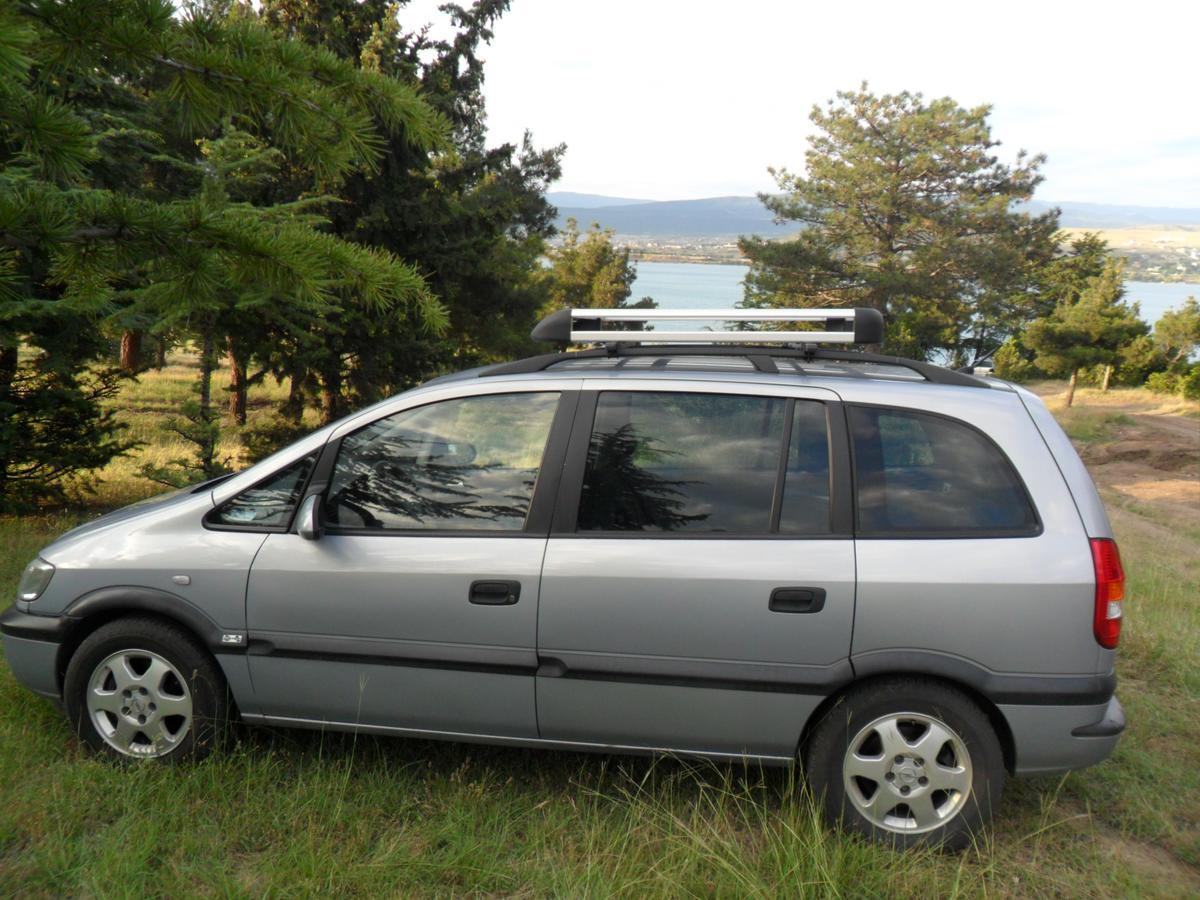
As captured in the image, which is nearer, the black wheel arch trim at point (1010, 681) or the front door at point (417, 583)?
the black wheel arch trim at point (1010, 681)

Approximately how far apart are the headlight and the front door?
94 centimetres

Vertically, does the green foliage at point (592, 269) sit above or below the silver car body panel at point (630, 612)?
above

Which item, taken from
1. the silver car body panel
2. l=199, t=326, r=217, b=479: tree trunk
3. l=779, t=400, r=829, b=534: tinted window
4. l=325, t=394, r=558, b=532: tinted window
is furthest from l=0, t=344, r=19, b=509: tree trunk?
l=779, t=400, r=829, b=534: tinted window

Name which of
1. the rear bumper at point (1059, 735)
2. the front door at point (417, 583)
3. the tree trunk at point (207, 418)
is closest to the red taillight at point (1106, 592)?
the rear bumper at point (1059, 735)

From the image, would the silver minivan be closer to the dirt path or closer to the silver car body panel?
the silver car body panel

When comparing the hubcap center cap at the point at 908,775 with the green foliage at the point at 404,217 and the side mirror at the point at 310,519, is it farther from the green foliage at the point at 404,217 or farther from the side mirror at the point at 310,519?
the green foliage at the point at 404,217

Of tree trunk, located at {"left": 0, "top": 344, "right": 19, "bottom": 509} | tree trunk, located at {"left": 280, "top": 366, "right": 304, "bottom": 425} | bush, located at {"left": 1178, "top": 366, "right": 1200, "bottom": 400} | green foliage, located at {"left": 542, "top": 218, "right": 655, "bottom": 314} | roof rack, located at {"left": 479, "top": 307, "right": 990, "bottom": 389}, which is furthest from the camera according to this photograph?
green foliage, located at {"left": 542, "top": 218, "right": 655, "bottom": 314}

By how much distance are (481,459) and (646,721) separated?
46.2 inches

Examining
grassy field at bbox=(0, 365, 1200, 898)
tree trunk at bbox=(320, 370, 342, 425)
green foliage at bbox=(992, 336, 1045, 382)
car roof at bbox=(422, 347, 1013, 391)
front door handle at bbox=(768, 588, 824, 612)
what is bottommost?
green foliage at bbox=(992, 336, 1045, 382)

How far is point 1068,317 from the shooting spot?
35219 millimetres

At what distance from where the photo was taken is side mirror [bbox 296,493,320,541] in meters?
3.64

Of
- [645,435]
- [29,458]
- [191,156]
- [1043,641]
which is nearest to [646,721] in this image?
[645,435]

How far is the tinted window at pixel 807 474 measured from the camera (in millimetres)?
3461

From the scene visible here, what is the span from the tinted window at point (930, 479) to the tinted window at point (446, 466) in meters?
1.22
